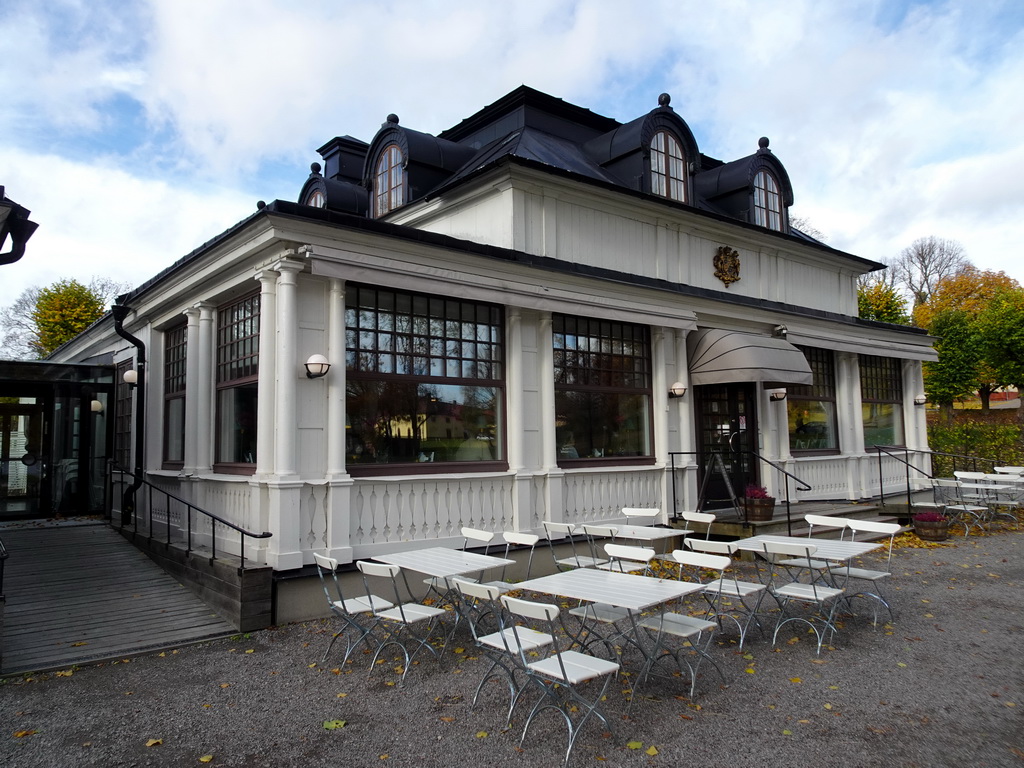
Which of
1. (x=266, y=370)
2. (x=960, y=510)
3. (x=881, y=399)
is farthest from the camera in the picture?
(x=881, y=399)

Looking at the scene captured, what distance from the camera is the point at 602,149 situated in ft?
40.2

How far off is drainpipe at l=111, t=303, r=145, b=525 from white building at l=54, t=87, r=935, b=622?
223 mm

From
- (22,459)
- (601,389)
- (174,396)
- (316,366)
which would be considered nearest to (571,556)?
(601,389)

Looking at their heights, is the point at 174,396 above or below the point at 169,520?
above

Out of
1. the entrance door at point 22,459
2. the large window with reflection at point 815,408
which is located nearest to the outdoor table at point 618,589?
the large window with reflection at point 815,408

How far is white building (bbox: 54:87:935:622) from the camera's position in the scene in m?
7.58

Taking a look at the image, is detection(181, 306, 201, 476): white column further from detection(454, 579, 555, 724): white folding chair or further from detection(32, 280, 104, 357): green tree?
detection(32, 280, 104, 357): green tree

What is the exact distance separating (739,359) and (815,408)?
3.90 meters

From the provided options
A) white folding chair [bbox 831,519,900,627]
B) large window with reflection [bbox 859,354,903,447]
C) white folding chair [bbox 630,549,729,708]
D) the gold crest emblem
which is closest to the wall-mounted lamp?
white folding chair [bbox 630,549,729,708]

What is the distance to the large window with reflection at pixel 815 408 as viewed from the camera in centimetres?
1334

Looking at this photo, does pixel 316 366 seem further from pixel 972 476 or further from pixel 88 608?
pixel 972 476

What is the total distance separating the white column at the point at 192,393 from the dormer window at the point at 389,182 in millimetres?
3954

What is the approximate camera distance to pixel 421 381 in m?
8.44

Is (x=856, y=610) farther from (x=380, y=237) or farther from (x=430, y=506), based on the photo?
(x=380, y=237)
